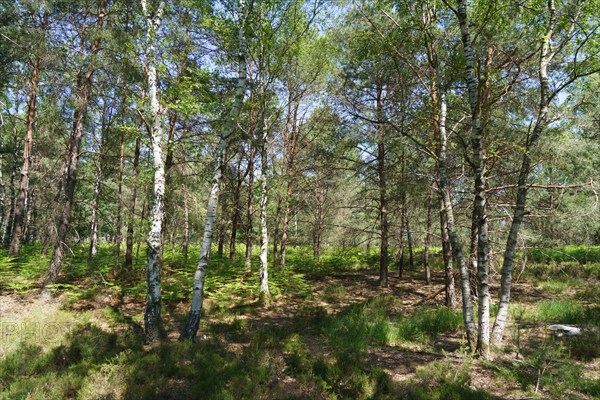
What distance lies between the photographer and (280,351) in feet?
19.9

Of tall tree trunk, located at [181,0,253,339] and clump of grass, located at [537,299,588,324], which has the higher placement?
tall tree trunk, located at [181,0,253,339]

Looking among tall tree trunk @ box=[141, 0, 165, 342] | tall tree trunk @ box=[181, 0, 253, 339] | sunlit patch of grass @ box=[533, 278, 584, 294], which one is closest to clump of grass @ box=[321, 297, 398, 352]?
tall tree trunk @ box=[181, 0, 253, 339]

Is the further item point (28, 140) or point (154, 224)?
point (28, 140)

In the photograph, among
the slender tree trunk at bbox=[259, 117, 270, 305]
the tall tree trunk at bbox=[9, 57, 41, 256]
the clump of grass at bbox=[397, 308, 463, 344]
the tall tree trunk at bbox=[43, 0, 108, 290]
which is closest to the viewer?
the clump of grass at bbox=[397, 308, 463, 344]

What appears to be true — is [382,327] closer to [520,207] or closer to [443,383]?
[443,383]

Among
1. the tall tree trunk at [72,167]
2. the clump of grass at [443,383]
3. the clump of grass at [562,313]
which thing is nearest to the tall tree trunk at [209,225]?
the clump of grass at [443,383]

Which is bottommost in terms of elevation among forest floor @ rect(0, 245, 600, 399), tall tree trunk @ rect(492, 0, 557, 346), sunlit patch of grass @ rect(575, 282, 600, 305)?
forest floor @ rect(0, 245, 600, 399)

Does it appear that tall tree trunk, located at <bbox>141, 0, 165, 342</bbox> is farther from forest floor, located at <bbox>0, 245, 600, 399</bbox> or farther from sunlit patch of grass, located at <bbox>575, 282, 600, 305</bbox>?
sunlit patch of grass, located at <bbox>575, 282, 600, 305</bbox>

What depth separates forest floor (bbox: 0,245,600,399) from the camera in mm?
4492

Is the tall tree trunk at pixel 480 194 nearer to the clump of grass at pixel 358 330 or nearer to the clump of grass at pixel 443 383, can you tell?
the clump of grass at pixel 443 383

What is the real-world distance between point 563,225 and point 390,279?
10.1 metres

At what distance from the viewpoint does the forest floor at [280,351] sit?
449cm

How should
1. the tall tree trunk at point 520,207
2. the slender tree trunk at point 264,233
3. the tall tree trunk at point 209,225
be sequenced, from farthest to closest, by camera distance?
the slender tree trunk at point 264,233 → the tall tree trunk at point 209,225 → the tall tree trunk at point 520,207

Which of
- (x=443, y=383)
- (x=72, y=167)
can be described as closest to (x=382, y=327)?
(x=443, y=383)
